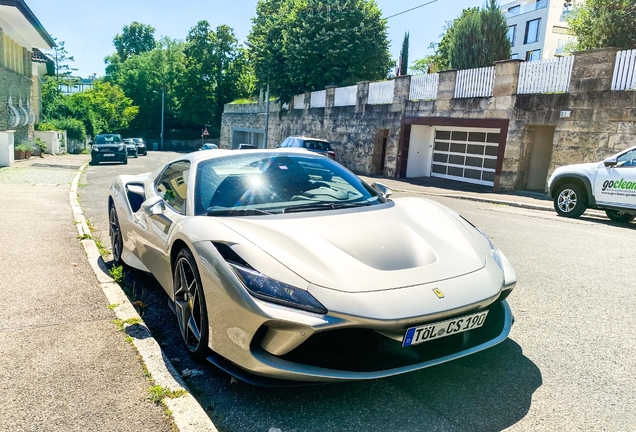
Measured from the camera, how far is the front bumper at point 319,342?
2346mm

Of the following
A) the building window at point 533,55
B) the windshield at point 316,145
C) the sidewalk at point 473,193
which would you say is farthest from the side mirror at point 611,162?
the building window at point 533,55

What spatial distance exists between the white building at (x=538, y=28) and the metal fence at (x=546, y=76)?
29.3m

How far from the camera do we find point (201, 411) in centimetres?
249

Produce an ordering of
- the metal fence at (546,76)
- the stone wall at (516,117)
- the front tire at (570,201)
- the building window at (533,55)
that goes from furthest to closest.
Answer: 1. the building window at (533,55)
2. the metal fence at (546,76)
3. the stone wall at (516,117)
4. the front tire at (570,201)

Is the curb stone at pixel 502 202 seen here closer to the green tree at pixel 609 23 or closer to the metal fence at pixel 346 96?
the metal fence at pixel 346 96

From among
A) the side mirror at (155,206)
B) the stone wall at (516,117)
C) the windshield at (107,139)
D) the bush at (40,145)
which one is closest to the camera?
the side mirror at (155,206)

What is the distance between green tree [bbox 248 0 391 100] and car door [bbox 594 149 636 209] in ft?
72.5

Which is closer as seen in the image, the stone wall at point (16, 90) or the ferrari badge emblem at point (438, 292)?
the ferrari badge emblem at point (438, 292)

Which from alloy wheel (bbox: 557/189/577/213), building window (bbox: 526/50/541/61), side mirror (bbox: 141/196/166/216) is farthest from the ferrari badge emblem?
building window (bbox: 526/50/541/61)

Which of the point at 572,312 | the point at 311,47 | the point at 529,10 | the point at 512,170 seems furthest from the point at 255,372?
the point at 529,10

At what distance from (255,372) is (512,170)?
15.8 metres

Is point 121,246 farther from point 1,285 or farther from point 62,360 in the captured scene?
point 62,360

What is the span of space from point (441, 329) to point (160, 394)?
1587 mm

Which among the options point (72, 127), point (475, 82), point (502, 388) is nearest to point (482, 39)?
point (475, 82)
